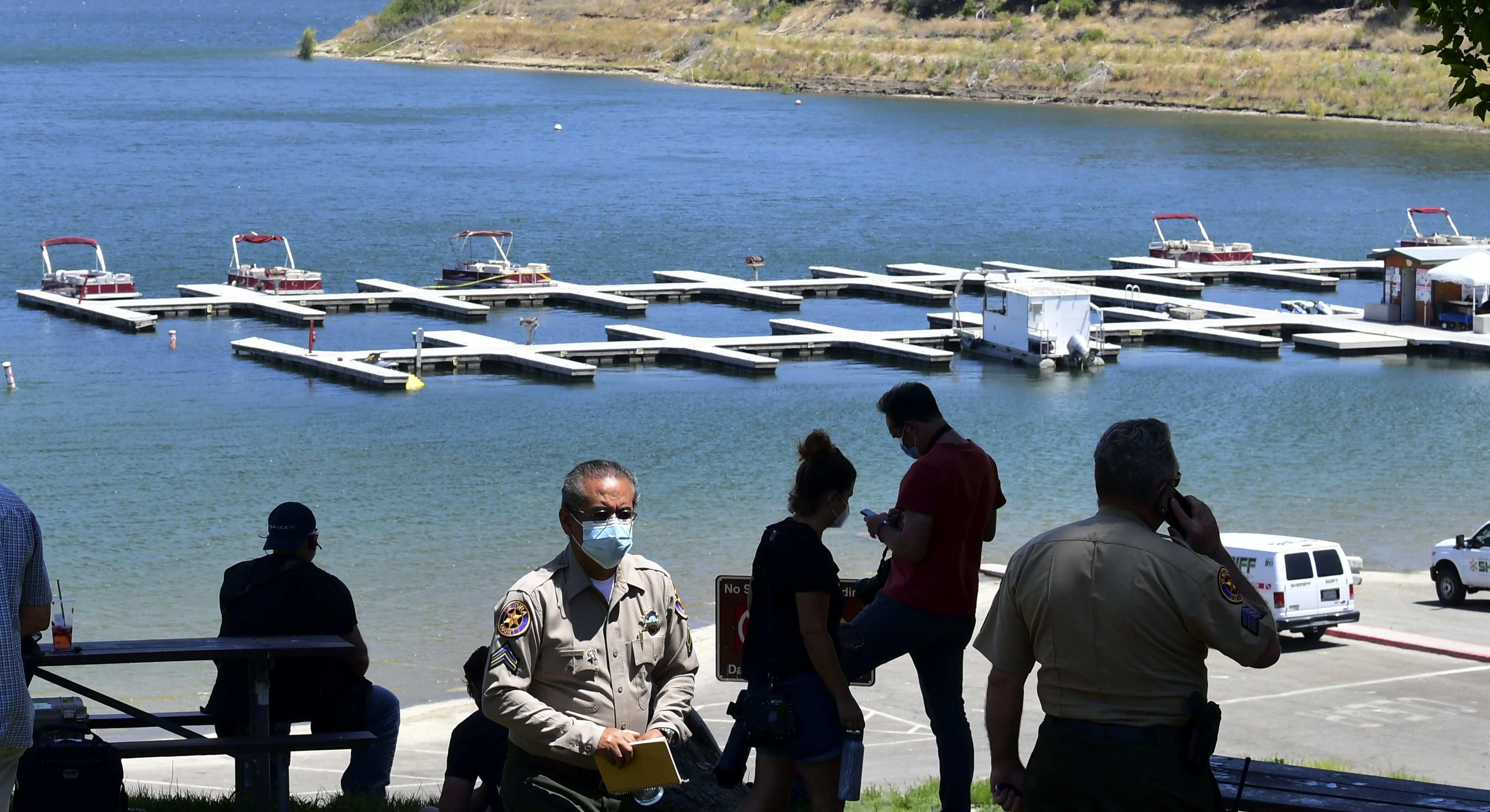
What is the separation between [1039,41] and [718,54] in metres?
36.5

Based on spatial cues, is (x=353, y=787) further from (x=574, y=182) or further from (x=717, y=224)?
(x=574, y=182)

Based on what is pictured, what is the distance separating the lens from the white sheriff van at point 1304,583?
1619 centimetres

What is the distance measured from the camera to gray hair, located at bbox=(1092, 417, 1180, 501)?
463 cm

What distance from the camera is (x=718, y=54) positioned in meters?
159

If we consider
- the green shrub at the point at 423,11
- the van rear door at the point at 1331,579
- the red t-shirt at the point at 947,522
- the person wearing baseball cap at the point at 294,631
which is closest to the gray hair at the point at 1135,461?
the red t-shirt at the point at 947,522

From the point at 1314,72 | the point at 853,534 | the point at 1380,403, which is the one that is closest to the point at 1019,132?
the point at 1314,72

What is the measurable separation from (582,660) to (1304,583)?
41.8 ft

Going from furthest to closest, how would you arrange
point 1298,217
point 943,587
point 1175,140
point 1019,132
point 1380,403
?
point 1019,132, point 1175,140, point 1298,217, point 1380,403, point 943,587

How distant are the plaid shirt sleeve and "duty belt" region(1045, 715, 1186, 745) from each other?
127 inches

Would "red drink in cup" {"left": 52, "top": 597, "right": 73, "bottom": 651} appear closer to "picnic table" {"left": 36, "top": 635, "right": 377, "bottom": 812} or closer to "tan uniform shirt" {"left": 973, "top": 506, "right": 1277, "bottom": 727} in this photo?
"picnic table" {"left": 36, "top": 635, "right": 377, "bottom": 812}

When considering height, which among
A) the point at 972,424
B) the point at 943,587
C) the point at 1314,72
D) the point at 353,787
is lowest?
the point at 972,424

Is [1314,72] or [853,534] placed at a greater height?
[1314,72]

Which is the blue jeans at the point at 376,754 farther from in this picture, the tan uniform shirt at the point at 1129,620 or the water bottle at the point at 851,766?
Answer: the tan uniform shirt at the point at 1129,620

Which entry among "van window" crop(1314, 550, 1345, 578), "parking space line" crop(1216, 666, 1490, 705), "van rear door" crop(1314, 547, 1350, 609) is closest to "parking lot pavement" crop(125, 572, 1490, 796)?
"parking space line" crop(1216, 666, 1490, 705)
